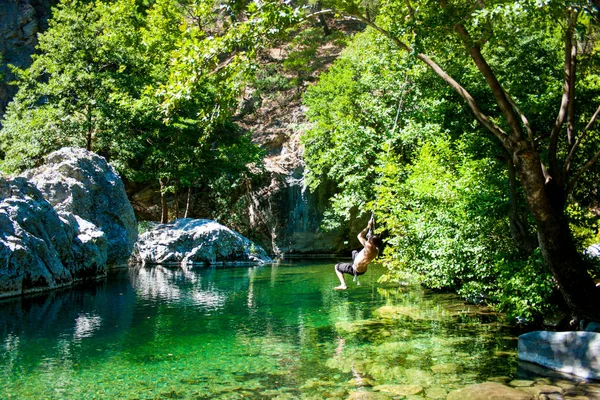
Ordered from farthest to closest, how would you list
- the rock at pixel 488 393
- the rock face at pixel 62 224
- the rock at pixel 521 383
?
the rock face at pixel 62 224
the rock at pixel 521 383
the rock at pixel 488 393

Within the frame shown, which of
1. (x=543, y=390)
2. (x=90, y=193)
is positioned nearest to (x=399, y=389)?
(x=543, y=390)

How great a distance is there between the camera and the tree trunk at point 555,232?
25.5 ft

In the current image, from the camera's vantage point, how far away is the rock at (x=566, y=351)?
6.85 metres

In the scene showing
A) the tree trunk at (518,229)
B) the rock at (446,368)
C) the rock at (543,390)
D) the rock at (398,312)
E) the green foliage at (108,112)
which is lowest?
the rock at (543,390)

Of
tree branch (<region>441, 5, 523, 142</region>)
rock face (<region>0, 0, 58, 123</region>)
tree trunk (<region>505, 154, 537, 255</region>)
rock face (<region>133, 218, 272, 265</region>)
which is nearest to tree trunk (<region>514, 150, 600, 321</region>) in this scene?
tree branch (<region>441, 5, 523, 142</region>)

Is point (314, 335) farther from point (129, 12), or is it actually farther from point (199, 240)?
point (129, 12)

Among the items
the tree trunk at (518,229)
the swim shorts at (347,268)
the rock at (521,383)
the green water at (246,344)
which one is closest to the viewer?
the rock at (521,383)

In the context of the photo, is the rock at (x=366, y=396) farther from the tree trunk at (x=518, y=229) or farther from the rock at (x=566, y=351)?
the tree trunk at (x=518, y=229)

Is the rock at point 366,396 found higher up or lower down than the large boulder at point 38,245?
lower down

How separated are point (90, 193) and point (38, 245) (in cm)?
665

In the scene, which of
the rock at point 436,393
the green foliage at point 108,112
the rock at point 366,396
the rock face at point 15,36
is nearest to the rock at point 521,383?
the rock at point 436,393

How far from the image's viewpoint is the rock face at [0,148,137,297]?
45.1 ft

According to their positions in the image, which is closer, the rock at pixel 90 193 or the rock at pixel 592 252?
the rock at pixel 592 252

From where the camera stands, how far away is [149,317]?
37.2 ft
